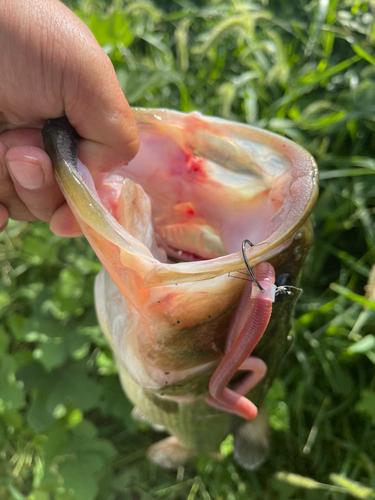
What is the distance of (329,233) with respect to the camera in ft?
5.66

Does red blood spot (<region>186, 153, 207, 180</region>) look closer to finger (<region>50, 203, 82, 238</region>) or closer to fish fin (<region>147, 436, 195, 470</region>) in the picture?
finger (<region>50, 203, 82, 238</region>)

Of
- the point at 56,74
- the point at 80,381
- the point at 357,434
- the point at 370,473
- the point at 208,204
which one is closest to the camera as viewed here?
the point at 56,74

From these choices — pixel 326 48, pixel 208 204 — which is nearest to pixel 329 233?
pixel 326 48

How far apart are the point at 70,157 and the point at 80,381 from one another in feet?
3.20

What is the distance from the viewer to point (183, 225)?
90cm

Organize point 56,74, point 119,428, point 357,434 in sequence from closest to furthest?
point 56,74 < point 357,434 < point 119,428

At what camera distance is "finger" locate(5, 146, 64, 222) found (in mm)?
638

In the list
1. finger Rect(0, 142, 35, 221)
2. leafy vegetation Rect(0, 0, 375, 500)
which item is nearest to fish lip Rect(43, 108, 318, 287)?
finger Rect(0, 142, 35, 221)

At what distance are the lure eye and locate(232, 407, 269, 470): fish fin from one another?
479 millimetres

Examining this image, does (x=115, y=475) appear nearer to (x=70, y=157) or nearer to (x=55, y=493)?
(x=55, y=493)

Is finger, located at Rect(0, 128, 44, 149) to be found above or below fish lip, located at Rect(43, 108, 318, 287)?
above

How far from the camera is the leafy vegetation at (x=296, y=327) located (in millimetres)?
1389

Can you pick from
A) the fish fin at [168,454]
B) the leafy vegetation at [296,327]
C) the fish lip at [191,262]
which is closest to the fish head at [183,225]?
the fish lip at [191,262]

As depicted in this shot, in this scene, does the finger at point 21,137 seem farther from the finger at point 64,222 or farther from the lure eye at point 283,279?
the lure eye at point 283,279
